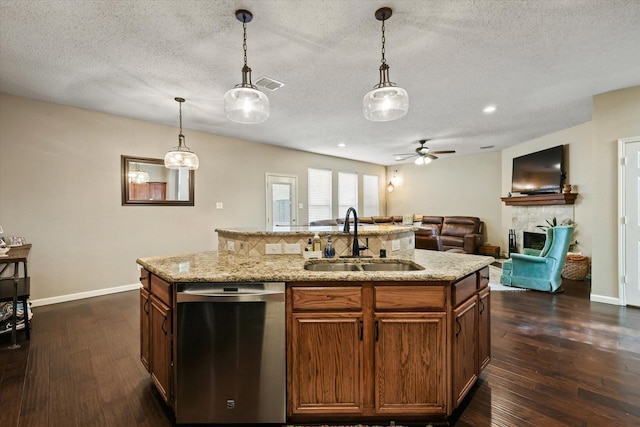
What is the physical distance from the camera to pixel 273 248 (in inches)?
91.7

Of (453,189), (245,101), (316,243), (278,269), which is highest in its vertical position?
(245,101)

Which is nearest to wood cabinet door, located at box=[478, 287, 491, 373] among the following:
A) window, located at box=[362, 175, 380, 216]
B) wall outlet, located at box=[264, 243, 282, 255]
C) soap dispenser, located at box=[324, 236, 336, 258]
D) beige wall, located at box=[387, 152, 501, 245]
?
soap dispenser, located at box=[324, 236, 336, 258]

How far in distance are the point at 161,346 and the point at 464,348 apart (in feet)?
6.23

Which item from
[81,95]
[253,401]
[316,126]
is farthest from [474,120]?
[81,95]

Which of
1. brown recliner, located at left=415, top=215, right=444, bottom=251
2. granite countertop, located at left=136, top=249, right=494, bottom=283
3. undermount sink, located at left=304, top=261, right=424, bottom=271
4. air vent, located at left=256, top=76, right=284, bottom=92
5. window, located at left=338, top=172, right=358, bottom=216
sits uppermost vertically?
air vent, located at left=256, top=76, right=284, bottom=92

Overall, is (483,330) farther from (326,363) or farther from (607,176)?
(607,176)

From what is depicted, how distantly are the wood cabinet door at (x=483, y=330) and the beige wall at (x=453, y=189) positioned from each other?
6229 millimetres

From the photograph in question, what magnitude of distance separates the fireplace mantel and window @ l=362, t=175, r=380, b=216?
12.3ft

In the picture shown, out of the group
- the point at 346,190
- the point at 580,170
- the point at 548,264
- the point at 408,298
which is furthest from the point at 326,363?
the point at 346,190

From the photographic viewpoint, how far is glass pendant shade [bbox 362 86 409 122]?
2037 mm

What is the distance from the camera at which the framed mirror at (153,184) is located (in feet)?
14.9

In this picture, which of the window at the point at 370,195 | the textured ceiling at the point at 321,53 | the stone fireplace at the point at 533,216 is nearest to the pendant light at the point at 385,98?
the textured ceiling at the point at 321,53

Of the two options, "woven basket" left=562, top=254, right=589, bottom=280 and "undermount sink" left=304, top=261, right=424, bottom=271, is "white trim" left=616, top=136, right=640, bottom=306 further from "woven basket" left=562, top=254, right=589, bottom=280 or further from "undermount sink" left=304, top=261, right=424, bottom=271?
"undermount sink" left=304, top=261, right=424, bottom=271

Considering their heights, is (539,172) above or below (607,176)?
above
